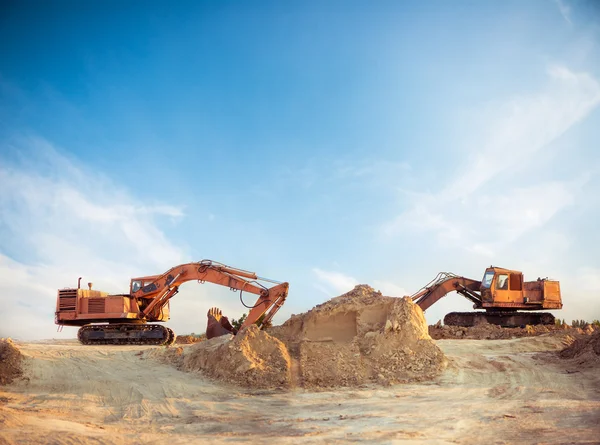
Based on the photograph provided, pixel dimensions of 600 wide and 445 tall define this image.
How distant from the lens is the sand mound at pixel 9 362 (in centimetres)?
1501

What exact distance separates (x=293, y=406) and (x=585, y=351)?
33.2 ft

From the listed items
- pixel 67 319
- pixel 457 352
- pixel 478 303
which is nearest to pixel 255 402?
pixel 457 352

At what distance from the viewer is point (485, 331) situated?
947 inches

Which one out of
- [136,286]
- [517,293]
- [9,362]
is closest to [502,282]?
[517,293]

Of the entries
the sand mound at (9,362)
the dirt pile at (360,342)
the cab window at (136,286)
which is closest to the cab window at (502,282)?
the dirt pile at (360,342)

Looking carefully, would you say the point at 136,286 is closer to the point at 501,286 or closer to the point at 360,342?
the point at 360,342

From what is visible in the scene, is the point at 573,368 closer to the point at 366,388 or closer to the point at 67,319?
the point at 366,388

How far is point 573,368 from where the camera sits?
15914mm

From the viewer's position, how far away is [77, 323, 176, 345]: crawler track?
22.9 m

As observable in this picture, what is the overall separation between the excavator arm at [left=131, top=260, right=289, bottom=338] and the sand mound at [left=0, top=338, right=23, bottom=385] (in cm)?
664

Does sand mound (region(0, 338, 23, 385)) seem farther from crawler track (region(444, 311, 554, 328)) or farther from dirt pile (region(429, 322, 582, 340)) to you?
crawler track (region(444, 311, 554, 328))

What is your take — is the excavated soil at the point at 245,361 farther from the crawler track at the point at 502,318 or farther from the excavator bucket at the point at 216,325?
the crawler track at the point at 502,318

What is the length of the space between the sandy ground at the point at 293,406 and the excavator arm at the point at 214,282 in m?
4.71

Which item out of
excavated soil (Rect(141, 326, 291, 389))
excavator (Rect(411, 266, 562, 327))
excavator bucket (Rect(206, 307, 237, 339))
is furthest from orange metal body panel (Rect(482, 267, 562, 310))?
excavated soil (Rect(141, 326, 291, 389))
